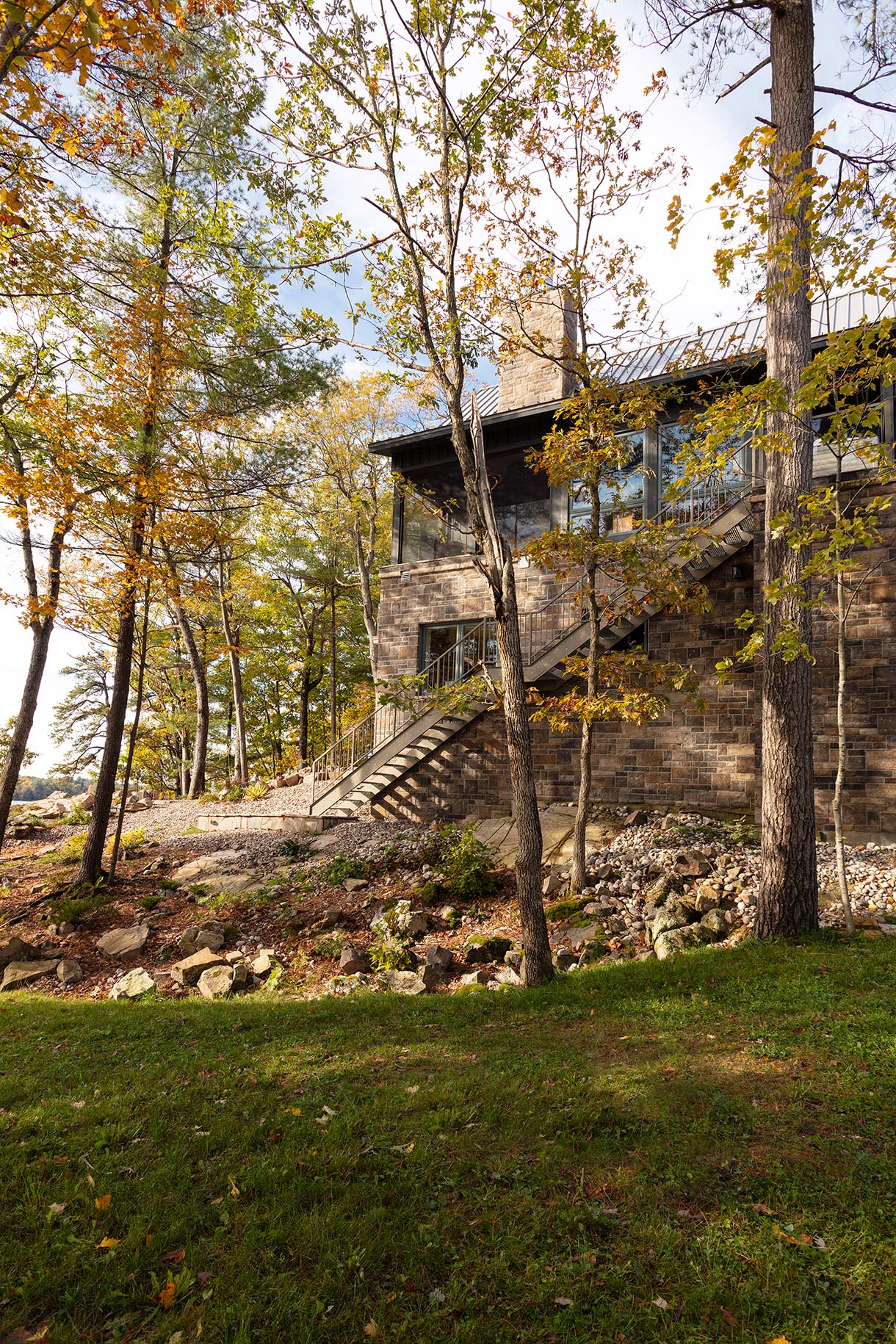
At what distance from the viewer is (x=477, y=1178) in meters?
3.25

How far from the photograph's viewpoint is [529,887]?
6301 mm

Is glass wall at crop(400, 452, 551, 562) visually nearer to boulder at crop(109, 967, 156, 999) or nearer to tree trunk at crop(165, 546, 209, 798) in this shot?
boulder at crop(109, 967, 156, 999)

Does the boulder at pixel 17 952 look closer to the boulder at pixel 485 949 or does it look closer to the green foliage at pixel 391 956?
the green foliage at pixel 391 956

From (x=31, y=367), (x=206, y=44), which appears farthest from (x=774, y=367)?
(x=31, y=367)

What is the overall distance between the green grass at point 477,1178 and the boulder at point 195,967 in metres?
2.30

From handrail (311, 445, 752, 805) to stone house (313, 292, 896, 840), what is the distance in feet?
0.14

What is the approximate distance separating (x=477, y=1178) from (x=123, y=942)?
285 inches

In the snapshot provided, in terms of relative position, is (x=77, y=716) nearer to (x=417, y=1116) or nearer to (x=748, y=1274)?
(x=417, y=1116)

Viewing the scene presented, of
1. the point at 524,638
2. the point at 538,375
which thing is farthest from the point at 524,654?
the point at 538,375

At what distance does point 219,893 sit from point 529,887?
6.09 meters

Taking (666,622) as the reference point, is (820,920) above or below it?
below

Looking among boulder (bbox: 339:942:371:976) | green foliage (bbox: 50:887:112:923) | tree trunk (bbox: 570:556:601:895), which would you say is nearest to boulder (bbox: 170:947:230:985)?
boulder (bbox: 339:942:371:976)

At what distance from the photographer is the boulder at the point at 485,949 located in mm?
7330

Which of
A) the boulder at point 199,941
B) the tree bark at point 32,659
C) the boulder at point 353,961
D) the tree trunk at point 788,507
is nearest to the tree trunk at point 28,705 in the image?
the tree bark at point 32,659
